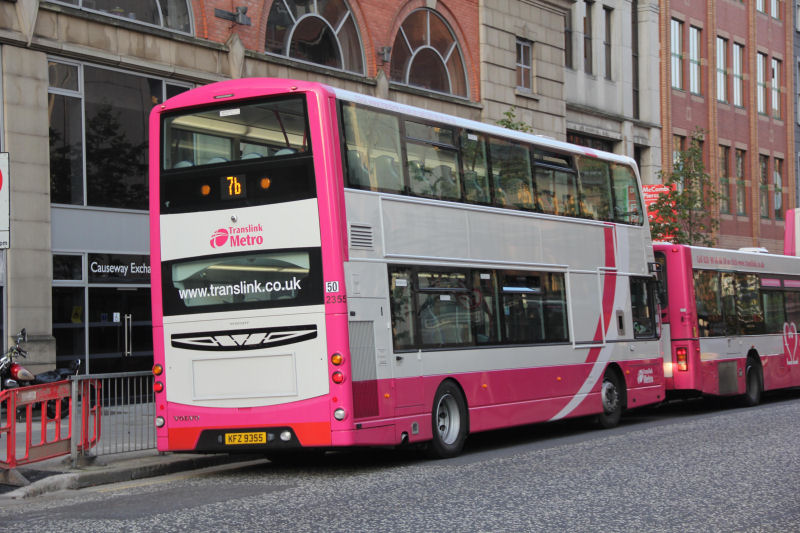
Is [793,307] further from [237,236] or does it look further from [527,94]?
[237,236]

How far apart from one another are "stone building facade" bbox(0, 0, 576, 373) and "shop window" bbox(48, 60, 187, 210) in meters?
0.02

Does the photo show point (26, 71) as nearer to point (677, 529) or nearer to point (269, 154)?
point (269, 154)

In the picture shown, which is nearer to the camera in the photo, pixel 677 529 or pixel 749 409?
pixel 677 529

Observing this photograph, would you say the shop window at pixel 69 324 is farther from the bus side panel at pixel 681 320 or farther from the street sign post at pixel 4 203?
the bus side panel at pixel 681 320

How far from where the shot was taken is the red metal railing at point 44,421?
36.4 feet

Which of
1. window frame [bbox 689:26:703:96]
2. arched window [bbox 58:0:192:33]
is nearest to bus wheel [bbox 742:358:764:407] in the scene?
arched window [bbox 58:0:192:33]

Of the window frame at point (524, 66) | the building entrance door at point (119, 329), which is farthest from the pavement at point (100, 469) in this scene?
the window frame at point (524, 66)

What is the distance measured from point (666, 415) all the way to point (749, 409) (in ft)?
4.96

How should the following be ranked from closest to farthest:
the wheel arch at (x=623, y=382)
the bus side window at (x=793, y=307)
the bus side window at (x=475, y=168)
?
the bus side window at (x=475, y=168) < the wheel arch at (x=623, y=382) < the bus side window at (x=793, y=307)

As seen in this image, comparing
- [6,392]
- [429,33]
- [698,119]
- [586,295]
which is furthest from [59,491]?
[698,119]

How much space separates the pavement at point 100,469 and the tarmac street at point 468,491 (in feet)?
0.08

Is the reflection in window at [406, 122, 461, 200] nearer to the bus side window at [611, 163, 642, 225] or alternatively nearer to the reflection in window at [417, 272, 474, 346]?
the reflection in window at [417, 272, 474, 346]

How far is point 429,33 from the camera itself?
1064 inches

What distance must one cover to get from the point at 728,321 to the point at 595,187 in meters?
5.51
